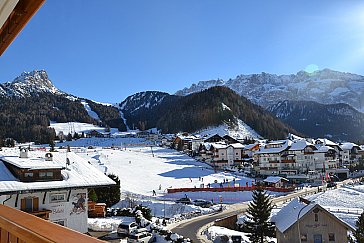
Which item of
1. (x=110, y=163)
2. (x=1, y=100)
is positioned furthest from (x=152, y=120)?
(x=110, y=163)

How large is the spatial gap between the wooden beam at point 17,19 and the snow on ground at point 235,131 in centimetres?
10710

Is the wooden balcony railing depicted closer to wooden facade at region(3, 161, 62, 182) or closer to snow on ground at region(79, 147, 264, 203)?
wooden facade at region(3, 161, 62, 182)

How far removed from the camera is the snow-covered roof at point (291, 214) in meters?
19.0

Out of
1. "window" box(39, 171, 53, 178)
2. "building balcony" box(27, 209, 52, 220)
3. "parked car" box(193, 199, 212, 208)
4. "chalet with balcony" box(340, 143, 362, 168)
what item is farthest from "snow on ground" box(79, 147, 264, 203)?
"chalet with balcony" box(340, 143, 362, 168)

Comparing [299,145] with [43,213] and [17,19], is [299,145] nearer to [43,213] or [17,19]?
[43,213]

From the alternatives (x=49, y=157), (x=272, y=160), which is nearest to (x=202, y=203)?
(x=49, y=157)

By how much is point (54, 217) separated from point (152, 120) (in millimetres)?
172366

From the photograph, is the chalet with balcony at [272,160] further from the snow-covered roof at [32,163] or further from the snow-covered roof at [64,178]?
the snow-covered roof at [32,163]

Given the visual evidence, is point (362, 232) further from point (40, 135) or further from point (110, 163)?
point (40, 135)

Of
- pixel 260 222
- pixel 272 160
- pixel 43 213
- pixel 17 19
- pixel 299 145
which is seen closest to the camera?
pixel 17 19

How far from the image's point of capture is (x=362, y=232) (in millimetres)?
18234

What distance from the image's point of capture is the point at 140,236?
1659 centimetres

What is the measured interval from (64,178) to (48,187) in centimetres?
128

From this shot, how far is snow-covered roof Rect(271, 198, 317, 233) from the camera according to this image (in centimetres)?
1900
